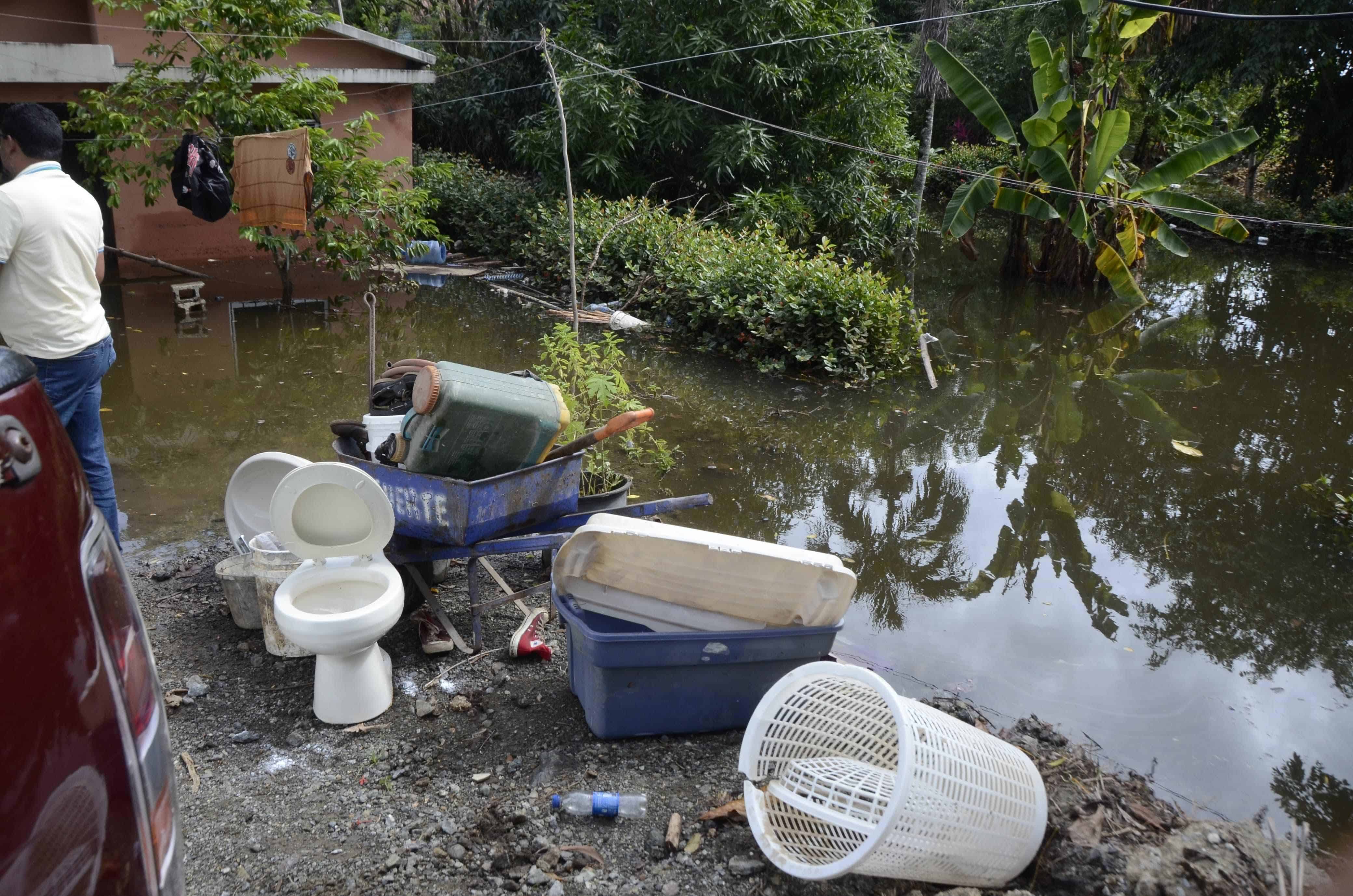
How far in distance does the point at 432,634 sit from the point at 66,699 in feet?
9.52

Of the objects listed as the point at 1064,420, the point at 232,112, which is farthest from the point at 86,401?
the point at 1064,420

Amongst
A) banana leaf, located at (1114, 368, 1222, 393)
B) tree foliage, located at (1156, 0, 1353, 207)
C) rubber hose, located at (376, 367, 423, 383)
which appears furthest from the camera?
tree foliage, located at (1156, 0, 1353, 207)

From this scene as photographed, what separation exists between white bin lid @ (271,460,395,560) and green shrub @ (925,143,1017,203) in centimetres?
2364

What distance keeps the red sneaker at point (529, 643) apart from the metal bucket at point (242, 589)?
43.2 inches

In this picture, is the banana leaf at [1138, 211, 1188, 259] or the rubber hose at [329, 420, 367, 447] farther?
the banana leaf at [1138, 211, 1188, 259]

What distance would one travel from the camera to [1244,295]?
14.8 metres

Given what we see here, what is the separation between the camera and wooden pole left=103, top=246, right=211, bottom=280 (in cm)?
995

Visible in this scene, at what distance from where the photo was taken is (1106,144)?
12641 millimetres

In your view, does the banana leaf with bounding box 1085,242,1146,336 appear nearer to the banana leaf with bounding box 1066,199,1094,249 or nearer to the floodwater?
the banana leaf with bounding box 1066,199,1094,249

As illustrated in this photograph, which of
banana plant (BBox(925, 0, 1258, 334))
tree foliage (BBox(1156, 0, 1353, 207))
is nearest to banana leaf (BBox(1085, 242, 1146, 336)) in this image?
banana plant (BBox(925, 0, 1258, 334))

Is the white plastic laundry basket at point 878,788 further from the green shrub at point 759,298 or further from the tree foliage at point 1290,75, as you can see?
the tree foliage at point 1290,75

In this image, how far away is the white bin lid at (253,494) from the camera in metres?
4.36

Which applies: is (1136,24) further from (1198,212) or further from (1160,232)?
(1198,212)

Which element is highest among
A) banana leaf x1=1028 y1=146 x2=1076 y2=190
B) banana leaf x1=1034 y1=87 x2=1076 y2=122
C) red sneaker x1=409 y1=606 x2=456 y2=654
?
banana leaf x1=1034 y1=87 x2=1076 y2=122
